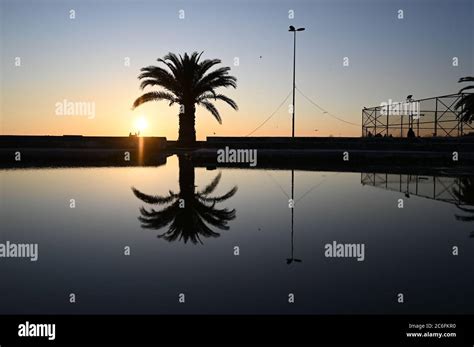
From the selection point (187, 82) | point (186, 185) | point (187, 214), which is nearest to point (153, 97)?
point (187, 82)

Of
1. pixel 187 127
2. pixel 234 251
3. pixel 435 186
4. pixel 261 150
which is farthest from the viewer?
pixel 187 127

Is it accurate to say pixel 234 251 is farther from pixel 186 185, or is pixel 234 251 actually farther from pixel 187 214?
pixel 186 185

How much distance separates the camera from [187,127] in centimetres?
2912

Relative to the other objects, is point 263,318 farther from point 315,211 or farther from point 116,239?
point 315,211

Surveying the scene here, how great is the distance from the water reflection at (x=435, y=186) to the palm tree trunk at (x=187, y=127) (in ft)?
54.8

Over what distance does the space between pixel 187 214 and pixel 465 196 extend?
595 centimetres

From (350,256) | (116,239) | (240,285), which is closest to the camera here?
(240,285)

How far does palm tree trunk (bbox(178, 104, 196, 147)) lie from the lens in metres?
28.7

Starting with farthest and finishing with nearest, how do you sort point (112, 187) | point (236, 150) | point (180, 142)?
point (180, 142) → point (236, 150) → point (112, 187)

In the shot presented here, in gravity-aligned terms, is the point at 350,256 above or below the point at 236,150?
below

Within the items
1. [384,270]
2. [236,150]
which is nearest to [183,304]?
[384,270]

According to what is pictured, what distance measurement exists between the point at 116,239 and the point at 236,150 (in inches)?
868

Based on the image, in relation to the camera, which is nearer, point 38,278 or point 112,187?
point 38,278

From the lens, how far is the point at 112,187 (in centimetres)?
1071
